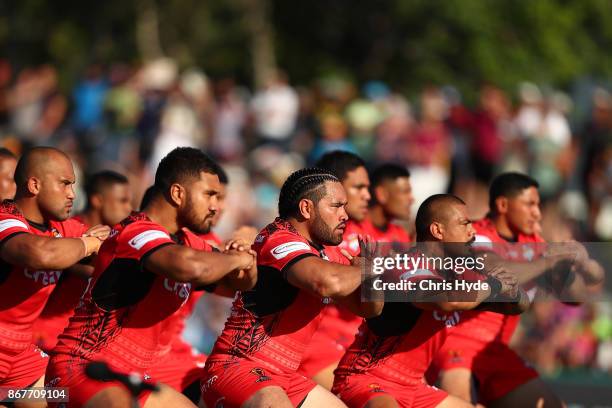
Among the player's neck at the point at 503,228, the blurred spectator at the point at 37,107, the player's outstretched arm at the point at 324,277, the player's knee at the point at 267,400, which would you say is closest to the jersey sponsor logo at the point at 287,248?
the player's outstretched arm at the point at 324,277

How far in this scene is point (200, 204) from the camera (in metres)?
9.00

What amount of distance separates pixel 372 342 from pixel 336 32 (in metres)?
28.1

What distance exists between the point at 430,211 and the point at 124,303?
265cm

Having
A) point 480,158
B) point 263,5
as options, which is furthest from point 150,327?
point 263,5

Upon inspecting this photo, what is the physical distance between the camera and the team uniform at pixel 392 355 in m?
9.41

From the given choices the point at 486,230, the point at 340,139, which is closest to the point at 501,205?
the point at 486,230

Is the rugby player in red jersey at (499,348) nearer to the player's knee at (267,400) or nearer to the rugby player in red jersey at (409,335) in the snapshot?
the rugby player in red jersey at (409,335)

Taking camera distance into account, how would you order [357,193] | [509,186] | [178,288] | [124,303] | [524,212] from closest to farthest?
[124,303], [178,288], [524,212], [509,186], [357,193]

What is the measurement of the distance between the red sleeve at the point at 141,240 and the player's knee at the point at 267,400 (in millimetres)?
1312

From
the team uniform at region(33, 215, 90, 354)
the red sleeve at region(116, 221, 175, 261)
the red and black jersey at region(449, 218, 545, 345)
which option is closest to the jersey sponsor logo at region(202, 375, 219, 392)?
the red sleeve at region(116, 221, 175, 261)

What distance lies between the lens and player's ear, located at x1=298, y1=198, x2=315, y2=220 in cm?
904

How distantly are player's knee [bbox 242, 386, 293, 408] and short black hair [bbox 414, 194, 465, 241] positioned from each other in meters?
1.92

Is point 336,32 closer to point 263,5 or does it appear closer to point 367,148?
point 263,5

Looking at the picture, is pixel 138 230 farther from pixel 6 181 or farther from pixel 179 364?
pixel 6 181
